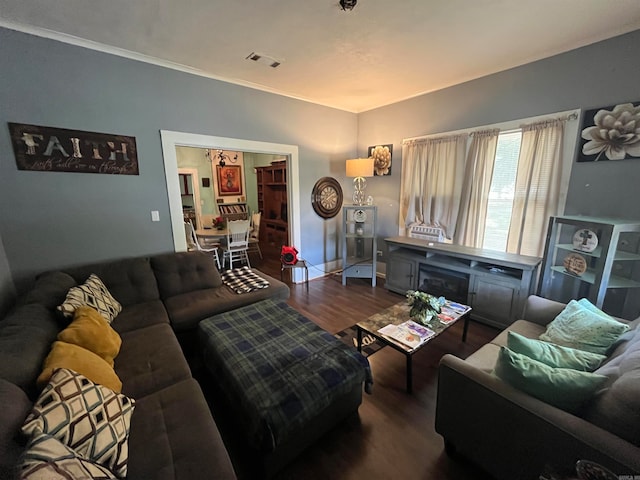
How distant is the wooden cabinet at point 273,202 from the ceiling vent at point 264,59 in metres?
3.37

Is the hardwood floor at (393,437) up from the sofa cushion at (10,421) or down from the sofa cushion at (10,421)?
down

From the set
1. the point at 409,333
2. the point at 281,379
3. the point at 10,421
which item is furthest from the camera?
the point at 409,333

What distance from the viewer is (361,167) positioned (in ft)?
13.1

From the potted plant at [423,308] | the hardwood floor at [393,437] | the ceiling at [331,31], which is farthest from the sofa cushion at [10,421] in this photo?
the ceiling at [331,31]

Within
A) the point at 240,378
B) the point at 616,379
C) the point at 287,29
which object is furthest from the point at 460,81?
the point at 240,378

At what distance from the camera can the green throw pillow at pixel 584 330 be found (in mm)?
1505

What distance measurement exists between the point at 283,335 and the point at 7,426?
1338 mm

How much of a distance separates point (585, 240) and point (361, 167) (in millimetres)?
2667

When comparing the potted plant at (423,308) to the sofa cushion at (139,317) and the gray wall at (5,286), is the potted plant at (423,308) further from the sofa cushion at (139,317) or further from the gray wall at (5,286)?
the gray wall at (5,286)

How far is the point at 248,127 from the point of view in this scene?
3.42 m

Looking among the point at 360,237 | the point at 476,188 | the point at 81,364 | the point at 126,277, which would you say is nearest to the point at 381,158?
the point at 360,237

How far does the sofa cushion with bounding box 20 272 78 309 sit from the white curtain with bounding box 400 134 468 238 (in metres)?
4.03

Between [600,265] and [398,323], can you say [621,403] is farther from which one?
[600,265]

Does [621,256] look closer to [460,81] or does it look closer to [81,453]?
[460,81]
